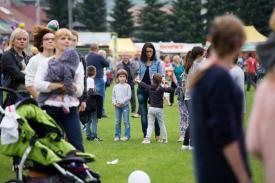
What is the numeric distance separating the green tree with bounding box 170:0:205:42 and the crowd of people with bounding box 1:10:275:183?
6471cm

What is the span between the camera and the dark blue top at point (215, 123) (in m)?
4.66

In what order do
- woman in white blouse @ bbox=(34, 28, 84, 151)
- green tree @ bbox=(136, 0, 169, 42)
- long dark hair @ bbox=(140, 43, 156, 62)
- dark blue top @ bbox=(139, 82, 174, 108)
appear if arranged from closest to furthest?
woman in white blouse @ bbox=(34, 28, 84, 151) < dark blue top @ bbox=(139, 82, 174, 108) < long dark hair @ bbox=(140, 43, 156, 62) < green tree @ bbox=(136, 0, 169, 42)

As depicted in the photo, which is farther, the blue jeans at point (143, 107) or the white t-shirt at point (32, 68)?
the blue jeans at point (143, 107)

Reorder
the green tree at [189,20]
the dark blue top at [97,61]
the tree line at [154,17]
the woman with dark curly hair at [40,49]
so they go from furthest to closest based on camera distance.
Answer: the green tree at [189,20] < the tree line at [154,17] < the dark blue top at [97,61] < the woman with dark curly hair at [40,49]

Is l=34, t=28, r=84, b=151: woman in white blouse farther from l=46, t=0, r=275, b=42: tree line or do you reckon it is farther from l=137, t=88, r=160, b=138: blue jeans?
l=46, t=0, r=275, b=42: tree line

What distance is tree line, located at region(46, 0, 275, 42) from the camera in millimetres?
79875

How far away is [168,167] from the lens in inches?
432

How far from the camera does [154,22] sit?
84.5 m

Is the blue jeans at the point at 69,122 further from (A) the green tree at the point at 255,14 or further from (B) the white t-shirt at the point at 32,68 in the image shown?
(A) the green tree at the point at 255,14

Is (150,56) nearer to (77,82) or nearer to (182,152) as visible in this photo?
(182,152)

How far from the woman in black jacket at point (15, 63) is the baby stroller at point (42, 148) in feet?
Answer: 9.33

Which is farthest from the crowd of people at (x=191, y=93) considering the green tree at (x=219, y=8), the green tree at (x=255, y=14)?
the green tree at (x=219, y=8)

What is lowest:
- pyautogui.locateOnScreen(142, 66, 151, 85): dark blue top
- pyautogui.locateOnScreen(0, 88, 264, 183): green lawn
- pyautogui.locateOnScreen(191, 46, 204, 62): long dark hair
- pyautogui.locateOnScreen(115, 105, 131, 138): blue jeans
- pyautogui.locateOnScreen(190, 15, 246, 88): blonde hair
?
pyautogui.locateOnScreen(0, 88, 264, 183): green lawn

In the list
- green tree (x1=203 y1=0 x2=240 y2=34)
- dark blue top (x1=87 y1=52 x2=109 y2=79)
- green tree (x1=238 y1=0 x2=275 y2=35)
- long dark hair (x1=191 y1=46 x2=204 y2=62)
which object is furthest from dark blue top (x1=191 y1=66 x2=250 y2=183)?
green tree (x1=203 y1=0 x2=240 y2=34)
